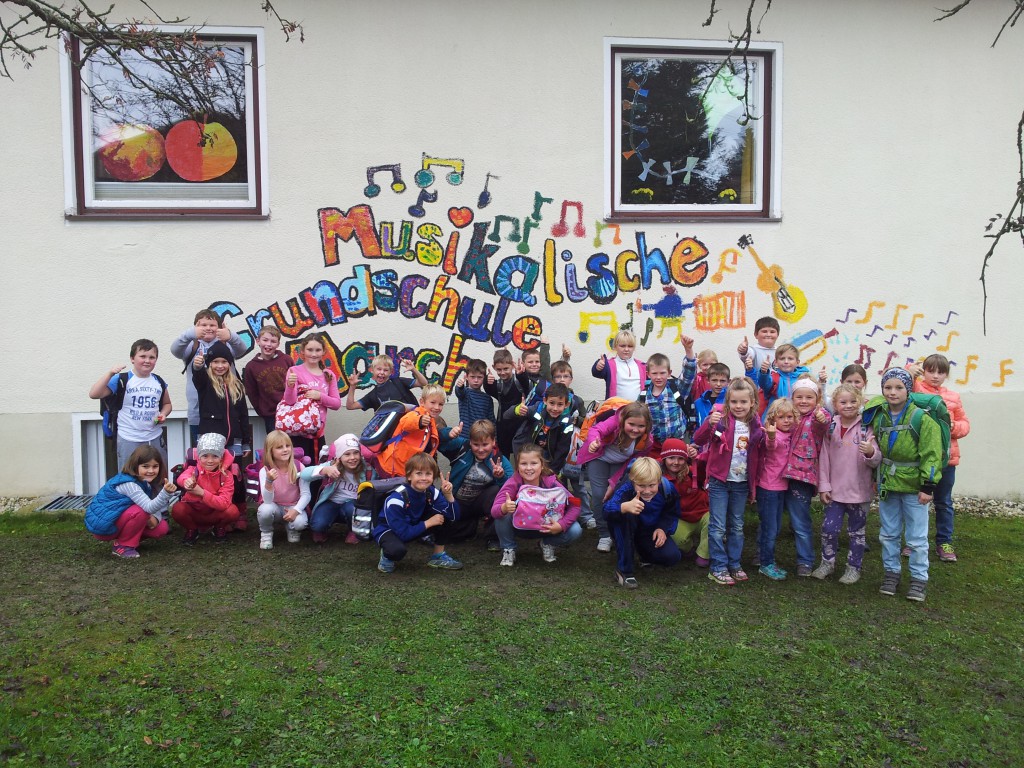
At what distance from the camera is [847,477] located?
17.7 feet

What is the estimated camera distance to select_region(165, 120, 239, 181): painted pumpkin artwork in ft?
24.0

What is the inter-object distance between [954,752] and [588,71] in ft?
20.0

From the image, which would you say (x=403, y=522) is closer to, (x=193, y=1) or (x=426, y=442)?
(x=426, y=442)

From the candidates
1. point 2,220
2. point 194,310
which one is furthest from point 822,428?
point 2,220

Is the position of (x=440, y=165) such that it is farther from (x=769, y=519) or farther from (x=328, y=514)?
(x=769, y=519)

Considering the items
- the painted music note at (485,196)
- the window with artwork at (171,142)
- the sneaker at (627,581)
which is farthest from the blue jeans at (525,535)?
the window with artwork at (171,142)

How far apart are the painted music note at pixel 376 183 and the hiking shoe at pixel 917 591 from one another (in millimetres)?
5116

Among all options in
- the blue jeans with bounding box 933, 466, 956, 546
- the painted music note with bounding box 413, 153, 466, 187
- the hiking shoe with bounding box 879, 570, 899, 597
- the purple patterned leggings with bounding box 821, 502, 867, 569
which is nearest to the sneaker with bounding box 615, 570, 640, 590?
the purple patterned leggings with bounding box 821, 502, 867, 569

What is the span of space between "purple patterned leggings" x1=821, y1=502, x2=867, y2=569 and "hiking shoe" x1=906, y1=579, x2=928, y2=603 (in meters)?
0.36

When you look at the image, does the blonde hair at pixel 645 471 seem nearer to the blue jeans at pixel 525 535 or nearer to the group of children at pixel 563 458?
the group of children at pixel 563 458

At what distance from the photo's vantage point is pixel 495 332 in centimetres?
753

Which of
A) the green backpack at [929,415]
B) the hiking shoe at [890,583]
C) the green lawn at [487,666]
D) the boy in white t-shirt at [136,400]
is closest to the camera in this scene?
the green lawn at [487,666]

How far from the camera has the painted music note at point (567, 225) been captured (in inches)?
298

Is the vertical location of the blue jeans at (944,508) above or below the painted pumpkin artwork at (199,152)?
below
